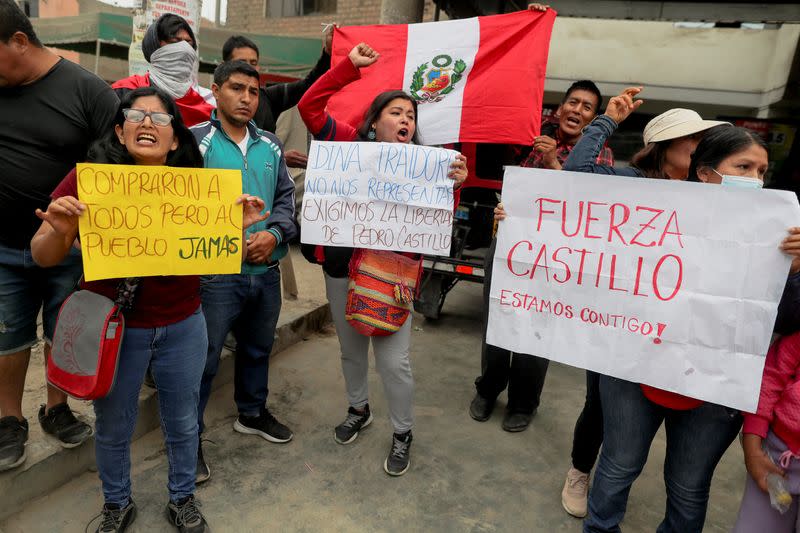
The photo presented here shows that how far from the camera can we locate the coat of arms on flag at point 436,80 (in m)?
3.49

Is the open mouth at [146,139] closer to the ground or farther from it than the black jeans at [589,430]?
farther from it

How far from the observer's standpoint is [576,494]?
99.3 inches

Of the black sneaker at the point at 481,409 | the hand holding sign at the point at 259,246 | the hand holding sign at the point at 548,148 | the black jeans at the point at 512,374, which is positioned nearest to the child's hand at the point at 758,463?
the black jeans at the point at 512,374

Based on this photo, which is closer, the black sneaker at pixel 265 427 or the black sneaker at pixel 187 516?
the black sneaker at pixel 187 516

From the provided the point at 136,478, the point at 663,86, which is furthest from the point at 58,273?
the point at 663,86

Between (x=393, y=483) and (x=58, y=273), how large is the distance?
6.13 feet

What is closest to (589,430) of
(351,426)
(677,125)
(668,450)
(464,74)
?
(668,450)

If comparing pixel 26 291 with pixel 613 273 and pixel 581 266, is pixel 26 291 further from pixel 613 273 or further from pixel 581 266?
pixel 613 273

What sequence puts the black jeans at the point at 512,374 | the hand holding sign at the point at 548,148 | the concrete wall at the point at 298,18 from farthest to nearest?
the concrete wall at the point at 298,18, the black jeans at the point at 512,374, the hand holding sign at the point at 548,148

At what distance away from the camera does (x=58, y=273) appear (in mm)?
2242

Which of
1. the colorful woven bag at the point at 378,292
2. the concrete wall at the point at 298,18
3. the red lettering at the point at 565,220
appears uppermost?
the concrete wall at the point at 298,18

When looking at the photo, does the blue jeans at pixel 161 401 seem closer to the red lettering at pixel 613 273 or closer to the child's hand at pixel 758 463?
the red lettering at pixel 613 273

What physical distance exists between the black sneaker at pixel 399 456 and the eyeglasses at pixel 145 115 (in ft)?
6.20

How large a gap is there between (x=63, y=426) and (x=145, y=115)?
5.31 ft
